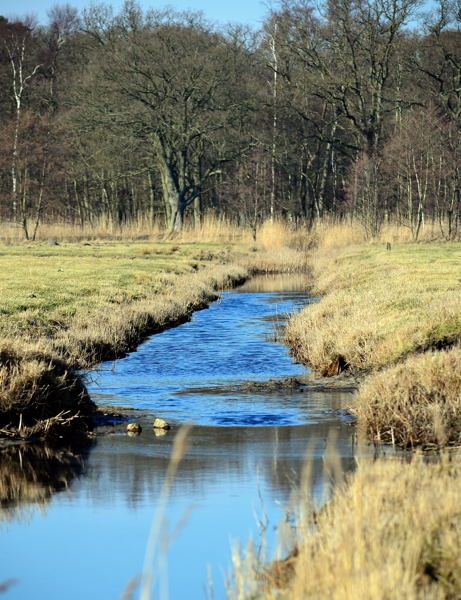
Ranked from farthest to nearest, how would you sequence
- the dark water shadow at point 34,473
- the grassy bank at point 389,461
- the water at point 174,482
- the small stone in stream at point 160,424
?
1. the small stone in stream at point 160,424
2. the dark water shadow at point 34,473
3. the water at point 174,482
4. the grassy bank at point 389,461

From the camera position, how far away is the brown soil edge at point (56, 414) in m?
10.7

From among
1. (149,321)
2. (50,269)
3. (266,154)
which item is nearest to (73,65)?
(266,154)

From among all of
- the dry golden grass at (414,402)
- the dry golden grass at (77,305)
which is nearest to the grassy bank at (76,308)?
the dry golden grass at (77,305)

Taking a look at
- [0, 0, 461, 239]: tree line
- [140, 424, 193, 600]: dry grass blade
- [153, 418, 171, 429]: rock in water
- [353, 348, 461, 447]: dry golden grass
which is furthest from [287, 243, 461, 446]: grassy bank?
[0, 0, 461, 239]: tree line

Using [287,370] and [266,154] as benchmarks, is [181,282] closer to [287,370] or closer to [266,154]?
[287,370]

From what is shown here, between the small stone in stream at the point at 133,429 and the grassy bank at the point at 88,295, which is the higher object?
the grassy bank at the point at 88,295

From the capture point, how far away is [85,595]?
20.5 ft

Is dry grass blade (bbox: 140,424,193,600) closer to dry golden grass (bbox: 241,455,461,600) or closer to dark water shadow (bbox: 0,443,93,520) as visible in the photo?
dry golden grass (bbox: 241,455,461,600)

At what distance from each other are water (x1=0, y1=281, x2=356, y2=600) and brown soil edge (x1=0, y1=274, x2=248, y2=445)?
365 millimetres

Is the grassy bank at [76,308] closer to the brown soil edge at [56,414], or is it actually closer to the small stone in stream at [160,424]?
the brown soil edge at [56,414]

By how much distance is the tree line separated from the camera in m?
43.6

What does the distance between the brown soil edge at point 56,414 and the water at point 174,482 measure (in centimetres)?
36

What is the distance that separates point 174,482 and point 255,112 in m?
38.0

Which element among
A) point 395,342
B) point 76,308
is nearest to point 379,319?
point 395,342
